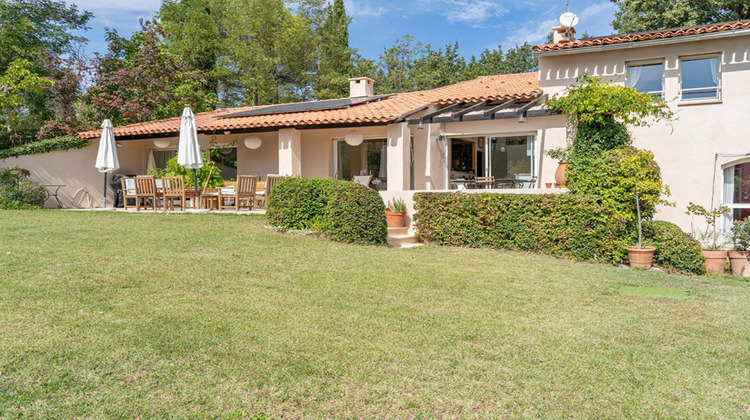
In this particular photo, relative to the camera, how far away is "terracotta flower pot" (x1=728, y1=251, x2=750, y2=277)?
10.7 m

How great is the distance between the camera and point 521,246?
432 inches

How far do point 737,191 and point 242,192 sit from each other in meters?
12.9

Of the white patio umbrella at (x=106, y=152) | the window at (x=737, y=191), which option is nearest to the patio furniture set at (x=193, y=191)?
the white patio umbrella at (x=106, y=152)

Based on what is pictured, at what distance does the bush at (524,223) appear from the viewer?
10.4 meters

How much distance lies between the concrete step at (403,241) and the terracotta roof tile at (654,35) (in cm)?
643

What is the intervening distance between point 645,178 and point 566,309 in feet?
18.6

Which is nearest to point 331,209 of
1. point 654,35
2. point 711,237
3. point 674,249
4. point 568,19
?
point 674,249

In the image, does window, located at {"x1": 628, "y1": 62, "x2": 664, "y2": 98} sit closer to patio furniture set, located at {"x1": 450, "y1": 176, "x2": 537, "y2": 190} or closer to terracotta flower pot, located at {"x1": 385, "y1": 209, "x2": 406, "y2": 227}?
patio furniture set, located at {"x1": 450, "y1": 176, "x2": 537, "y2": 190}

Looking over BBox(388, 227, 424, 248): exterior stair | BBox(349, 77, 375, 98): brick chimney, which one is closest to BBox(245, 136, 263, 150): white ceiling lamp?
BBox(349, 77, 375, 98): brick chimney

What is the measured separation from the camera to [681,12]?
22719 mm

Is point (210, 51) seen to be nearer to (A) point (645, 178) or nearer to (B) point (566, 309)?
(A) point (645, 178)

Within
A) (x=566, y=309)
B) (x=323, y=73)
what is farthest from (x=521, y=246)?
(x=323, y=73)

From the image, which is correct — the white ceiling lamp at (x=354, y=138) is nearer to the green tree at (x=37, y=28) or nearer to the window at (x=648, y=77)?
the window at (x=648, y=77)

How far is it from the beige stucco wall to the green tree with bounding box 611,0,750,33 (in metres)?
11.8
